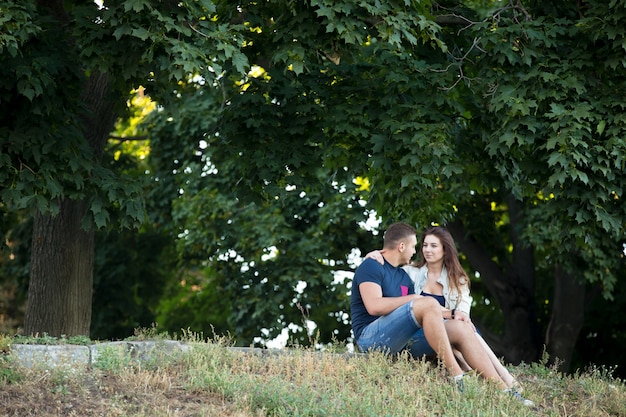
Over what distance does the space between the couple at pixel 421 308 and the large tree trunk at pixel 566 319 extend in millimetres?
10636

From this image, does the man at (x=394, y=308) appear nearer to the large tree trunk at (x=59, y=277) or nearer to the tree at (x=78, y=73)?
the tree at (x=78, y=73)

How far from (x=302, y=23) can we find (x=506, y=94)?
2.37 meters

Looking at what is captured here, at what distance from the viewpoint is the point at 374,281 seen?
345 inches

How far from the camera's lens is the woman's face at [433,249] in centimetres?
902

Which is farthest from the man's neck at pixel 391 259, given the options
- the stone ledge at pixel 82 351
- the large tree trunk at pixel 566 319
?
the large tree trunk at pixel 566 319

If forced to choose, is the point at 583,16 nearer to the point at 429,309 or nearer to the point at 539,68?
the point at 539,68

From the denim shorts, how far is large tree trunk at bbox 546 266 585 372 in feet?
35.8

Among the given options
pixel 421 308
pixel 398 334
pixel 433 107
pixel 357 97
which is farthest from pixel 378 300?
pixel 357 97

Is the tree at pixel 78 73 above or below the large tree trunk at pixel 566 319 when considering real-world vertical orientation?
above

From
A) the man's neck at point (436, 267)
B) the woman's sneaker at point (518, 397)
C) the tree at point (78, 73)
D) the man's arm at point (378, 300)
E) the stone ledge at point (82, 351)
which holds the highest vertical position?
the tree at point (78, 73)

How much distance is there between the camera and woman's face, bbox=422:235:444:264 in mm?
9023

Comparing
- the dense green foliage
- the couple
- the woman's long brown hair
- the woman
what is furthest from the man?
the dense green foliage

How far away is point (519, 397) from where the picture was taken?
8.41m

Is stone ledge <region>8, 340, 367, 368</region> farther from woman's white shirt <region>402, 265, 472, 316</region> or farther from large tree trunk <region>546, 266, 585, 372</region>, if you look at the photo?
large tree trunk <region>546, 266, 585, 372</region>
